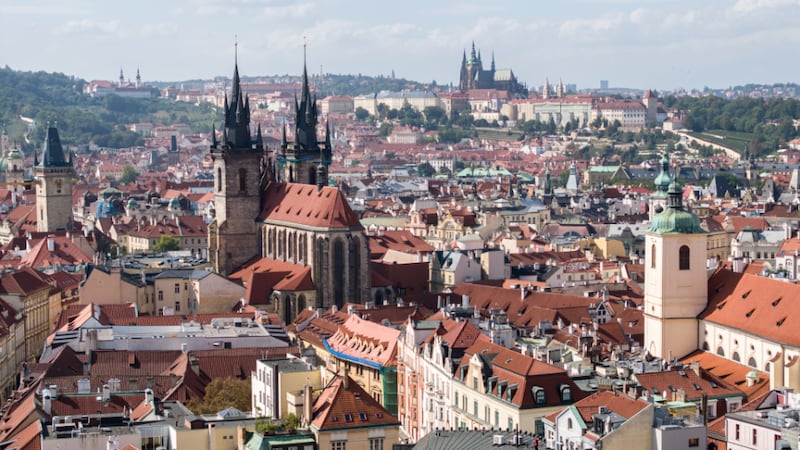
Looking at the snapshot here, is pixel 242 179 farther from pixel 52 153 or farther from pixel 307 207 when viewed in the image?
pixel 52 153

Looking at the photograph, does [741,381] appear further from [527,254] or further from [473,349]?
[527,254]

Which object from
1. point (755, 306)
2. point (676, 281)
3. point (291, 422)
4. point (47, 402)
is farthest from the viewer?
point (676, 281)

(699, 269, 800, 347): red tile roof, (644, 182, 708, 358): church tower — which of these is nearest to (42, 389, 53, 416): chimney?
(644, 182, 708, 358): church tower

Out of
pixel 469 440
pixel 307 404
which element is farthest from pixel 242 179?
pixel 469 440

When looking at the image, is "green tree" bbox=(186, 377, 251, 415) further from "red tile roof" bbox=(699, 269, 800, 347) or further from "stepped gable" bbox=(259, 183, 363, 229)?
"stepped gable" bbox=(259, 183, 363, 229)

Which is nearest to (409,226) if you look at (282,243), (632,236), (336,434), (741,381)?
(632,236)

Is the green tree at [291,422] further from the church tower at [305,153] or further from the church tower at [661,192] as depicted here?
the church tower at [305,153]
